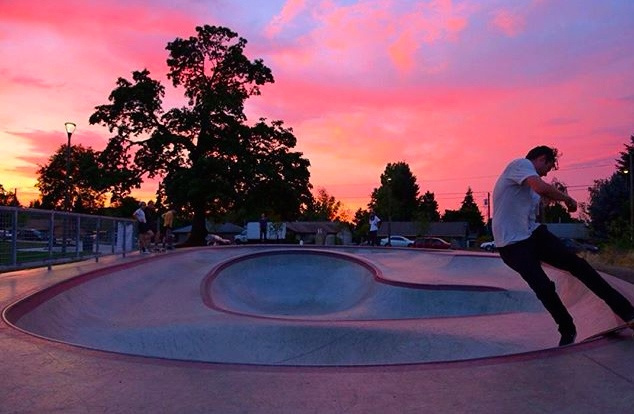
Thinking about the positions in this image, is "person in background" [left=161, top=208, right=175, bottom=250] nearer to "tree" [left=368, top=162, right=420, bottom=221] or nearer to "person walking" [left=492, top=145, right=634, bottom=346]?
"person walking" [left=492, top=145, right=634, bottom=346]

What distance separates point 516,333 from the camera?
20.1 feet

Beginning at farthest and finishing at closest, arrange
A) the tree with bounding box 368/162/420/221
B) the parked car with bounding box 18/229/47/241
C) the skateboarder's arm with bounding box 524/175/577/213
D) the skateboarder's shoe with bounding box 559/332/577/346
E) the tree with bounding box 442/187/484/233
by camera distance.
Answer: the tree with bounding box 442/187/484/233 → the tree with bounding box 368/162/420/221 → the parked car with bounding box 18/229/47/241 → the skateboarder's shoe with bounding box 559/332/577/346 → the skateboarder's arm with bounding box 524/175/577/213

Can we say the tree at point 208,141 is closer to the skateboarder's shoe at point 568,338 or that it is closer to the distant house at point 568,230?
the skateboarder's shoe at point 568,338

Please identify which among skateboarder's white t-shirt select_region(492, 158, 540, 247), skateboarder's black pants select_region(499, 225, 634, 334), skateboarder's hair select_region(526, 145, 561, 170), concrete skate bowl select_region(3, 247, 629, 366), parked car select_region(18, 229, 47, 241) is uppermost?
skateboarder's hair select_region(526, 145, 561, 170)

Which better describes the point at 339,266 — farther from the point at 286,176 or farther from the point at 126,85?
the point at 126,85

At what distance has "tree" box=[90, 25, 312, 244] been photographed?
1331 inches

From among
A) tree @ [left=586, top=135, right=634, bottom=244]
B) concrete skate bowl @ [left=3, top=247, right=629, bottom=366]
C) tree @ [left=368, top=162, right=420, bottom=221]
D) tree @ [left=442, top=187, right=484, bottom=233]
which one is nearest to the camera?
concrete skate bowl @ [left=3, top=247, right=629, bottom=366]

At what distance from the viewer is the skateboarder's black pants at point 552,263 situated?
461 cm

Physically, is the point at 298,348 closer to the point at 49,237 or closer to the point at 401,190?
the point at 49,237

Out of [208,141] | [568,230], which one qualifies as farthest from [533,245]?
[568,230]

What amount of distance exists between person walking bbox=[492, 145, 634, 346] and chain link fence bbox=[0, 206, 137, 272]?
9.18 meters

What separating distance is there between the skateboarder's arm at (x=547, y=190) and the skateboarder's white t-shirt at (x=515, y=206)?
12cm

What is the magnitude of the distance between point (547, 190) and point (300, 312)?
9554 millimetres

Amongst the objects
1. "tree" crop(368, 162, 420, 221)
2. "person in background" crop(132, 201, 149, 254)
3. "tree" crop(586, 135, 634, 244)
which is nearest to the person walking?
"person in background" crop(132, 201, 149, 254)
